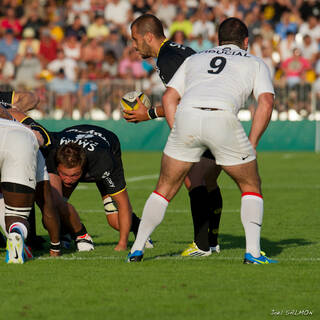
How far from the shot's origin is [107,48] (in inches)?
1011

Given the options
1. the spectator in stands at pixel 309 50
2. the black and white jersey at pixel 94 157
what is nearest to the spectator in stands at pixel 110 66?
the spectator in stands at pixel 309 50

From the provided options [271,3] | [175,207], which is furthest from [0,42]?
[175,207]

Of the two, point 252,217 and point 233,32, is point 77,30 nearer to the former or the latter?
point 233,32

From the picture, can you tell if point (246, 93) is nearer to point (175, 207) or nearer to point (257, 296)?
point (257, 296)

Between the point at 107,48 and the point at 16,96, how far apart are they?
1619 cm

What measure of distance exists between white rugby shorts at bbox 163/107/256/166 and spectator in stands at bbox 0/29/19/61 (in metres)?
19.8

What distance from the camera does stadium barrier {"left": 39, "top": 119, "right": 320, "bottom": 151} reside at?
966 inches

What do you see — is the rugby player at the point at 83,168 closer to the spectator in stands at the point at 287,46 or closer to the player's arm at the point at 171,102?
the player's arm at the point at 171,102

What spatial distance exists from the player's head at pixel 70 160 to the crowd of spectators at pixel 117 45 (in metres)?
15.1

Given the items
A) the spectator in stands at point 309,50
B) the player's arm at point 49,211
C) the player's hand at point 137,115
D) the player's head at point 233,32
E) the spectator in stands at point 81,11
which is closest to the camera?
the player's head at point 233,32

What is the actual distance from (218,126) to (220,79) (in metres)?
0.44

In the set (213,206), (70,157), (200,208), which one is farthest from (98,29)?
(200,208)

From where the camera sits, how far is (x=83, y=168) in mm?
8266

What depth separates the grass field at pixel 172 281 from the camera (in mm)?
5512
